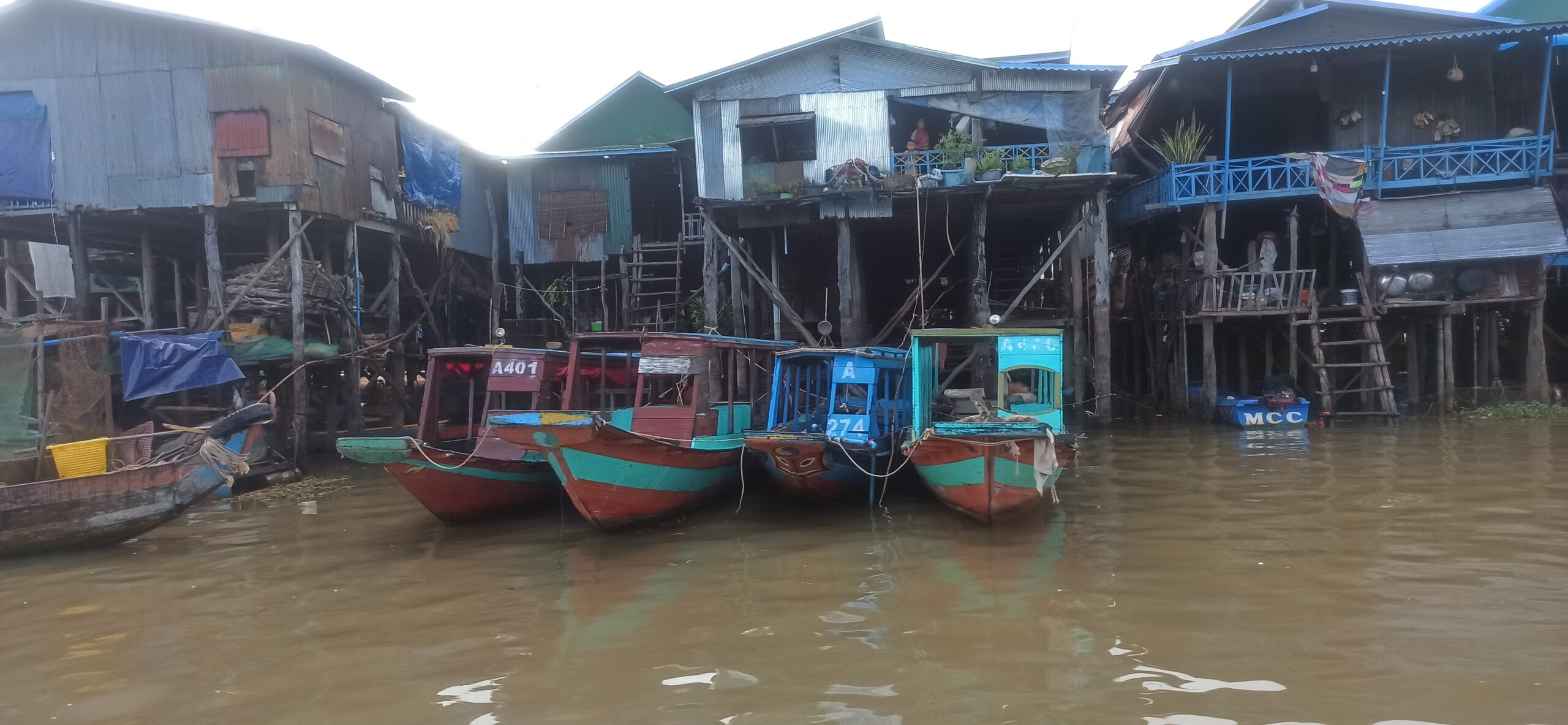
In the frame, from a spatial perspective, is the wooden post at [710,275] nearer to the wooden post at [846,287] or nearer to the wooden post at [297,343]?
the wooden post at [846,287]

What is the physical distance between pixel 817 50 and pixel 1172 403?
9.88 metres

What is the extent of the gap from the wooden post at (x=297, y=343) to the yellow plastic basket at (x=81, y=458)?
3375 millimetres

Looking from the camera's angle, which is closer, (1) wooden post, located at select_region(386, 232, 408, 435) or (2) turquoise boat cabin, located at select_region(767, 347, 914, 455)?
(2) turquoise boat cabin, located at select_region(767, 347, 914, 455)

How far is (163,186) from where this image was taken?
1325 cm

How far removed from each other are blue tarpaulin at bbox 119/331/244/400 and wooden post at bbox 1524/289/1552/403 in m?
20.9

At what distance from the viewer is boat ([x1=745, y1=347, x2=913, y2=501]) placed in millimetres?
8555

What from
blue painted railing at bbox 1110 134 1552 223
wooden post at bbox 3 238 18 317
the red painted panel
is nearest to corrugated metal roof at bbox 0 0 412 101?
the red painted panel

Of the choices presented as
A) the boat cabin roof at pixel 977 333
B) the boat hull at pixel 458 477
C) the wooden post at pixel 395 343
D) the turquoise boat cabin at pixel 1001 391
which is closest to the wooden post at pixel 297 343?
the wooden post at pixel 395 343

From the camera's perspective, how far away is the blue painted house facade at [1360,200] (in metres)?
13.6

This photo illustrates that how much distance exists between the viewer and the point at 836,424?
899 cm

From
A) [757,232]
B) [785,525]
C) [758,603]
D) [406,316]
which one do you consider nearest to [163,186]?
[406,316]

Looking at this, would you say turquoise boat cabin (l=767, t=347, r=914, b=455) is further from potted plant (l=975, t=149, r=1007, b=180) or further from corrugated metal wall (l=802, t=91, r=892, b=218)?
corrugated metal wall (l=802, t=91, r=892, b=218)

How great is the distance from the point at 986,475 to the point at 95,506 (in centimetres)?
872

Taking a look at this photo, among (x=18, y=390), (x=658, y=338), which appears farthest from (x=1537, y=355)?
(x=18, y=390)
